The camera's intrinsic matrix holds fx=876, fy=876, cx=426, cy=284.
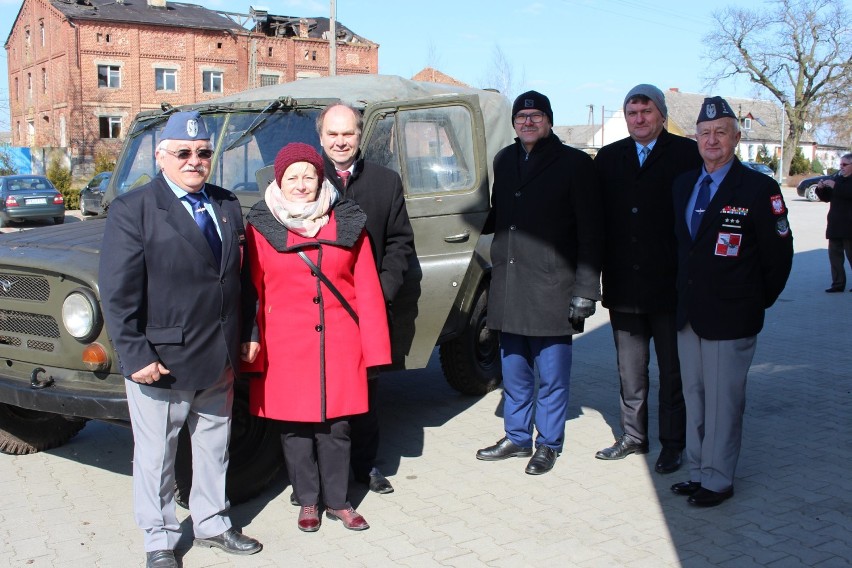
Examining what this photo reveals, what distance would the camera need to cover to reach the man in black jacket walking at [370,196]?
4.53 m

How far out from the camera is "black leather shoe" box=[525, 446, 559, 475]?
Result: 5.11 metres

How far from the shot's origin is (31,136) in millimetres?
50781

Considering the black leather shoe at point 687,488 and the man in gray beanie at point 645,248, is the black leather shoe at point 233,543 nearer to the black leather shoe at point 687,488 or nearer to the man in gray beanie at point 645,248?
the black leather shoe at point 687,488

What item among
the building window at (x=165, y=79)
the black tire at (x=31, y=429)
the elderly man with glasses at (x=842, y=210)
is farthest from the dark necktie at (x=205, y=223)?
the building window at (x=165, y=79)

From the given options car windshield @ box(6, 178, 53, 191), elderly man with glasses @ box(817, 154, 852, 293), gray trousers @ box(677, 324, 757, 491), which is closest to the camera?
gray trousers @ box(677, 324, 757, 491)

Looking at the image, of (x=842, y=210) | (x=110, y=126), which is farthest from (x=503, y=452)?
(x=110, y=126)

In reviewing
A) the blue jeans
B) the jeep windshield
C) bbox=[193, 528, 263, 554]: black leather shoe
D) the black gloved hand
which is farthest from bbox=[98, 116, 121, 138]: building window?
bbox=[193, 528, 263, 554]: black leather shoe

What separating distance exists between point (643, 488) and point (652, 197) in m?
1.63

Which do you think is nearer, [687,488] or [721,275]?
[721,275]

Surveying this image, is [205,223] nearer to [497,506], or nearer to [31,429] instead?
[497,506]

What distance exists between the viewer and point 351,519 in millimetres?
4324

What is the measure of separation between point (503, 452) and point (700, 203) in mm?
1911

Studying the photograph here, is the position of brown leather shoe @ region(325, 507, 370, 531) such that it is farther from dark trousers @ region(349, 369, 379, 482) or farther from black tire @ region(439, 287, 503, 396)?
black tire @ region(439, 287, 503, 396)

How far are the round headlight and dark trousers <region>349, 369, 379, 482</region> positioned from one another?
137 centimetres
